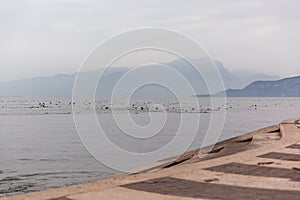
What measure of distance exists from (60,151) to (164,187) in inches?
980

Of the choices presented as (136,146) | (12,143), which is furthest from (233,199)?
(12,143)

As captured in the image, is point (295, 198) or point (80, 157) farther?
point (80, 157)

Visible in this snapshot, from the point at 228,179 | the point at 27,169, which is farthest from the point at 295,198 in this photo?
the point at 27,169

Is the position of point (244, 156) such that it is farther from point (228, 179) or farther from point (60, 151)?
point (60, 151)

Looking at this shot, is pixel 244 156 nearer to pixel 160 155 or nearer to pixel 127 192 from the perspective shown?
pixel 127 192

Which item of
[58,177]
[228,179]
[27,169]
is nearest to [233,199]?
[228,179]

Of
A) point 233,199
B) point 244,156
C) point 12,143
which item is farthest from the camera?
point 12,143

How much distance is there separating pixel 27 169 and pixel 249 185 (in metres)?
17.7

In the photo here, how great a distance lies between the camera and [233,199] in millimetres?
8977

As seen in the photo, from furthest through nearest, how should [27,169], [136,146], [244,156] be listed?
1. [136,146]
2. [27,169]
3. [244,156]

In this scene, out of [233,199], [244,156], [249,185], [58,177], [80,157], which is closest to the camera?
[233,199]

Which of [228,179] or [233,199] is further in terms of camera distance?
[228,179]

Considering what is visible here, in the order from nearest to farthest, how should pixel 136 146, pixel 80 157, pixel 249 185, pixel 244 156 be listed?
pixel 249 185
pixel 244 156
pixel 80 157
pixel 136 146

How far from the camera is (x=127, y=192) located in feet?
31.4
